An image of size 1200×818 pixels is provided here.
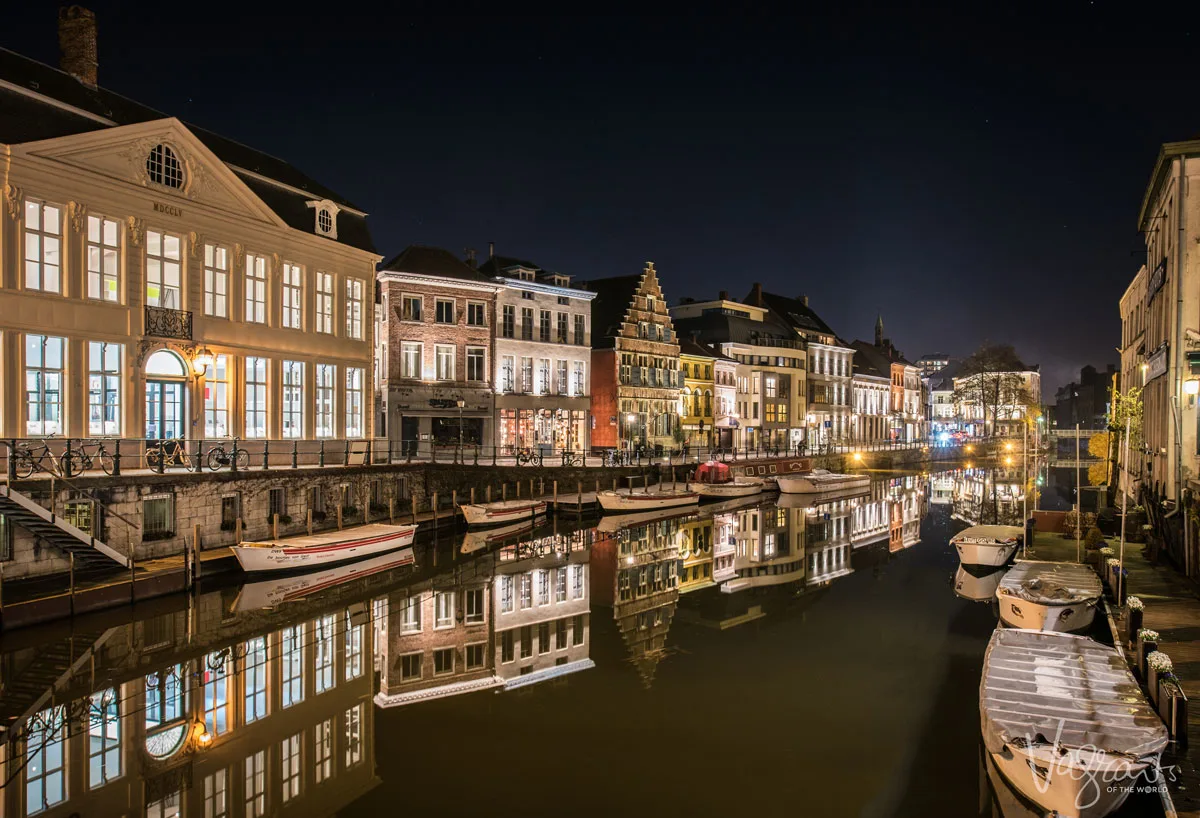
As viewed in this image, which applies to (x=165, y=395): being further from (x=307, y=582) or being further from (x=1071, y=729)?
(x=1071, y=729)

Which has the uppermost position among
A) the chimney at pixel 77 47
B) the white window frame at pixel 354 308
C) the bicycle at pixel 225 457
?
the chimney at pixel 77 47

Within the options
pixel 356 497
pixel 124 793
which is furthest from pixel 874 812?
pixel 356 497

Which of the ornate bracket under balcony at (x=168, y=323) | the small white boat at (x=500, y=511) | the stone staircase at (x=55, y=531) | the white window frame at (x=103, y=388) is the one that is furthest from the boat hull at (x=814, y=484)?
the stone staircase at (x=55, y=531)

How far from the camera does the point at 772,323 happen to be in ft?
237

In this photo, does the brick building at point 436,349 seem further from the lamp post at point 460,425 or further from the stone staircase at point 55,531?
the stone staircase at point 55,531

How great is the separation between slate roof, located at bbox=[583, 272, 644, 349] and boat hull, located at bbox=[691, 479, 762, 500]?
40.8ft

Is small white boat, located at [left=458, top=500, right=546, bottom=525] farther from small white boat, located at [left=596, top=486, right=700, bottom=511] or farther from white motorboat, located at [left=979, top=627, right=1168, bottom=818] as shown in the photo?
white motorboat, located at [left=979, top=627, right=1168, bottom=818]

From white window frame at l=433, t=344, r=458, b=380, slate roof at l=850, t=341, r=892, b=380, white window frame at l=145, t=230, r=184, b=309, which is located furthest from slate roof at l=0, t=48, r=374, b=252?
slate roof at l=850, t=341, r=892, b=380

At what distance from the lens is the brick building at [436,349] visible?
1613 inches

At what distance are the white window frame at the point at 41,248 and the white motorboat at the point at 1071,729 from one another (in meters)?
24.2

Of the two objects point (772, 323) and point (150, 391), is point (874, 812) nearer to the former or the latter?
point (150, 391)

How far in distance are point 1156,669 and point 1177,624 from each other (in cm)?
527

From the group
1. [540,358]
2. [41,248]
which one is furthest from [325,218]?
[540,358]

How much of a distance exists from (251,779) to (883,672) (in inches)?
459
